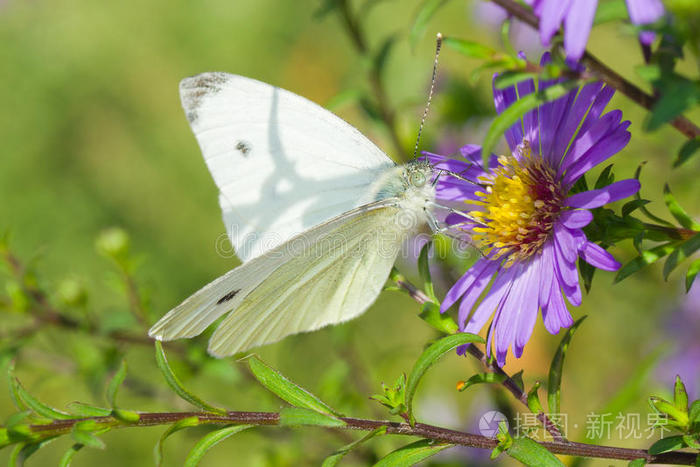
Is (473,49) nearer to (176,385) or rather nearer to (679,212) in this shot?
(679,212)

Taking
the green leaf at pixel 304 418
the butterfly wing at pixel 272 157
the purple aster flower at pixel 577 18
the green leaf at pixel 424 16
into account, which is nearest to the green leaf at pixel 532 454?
the green leaf at pixel 304 418

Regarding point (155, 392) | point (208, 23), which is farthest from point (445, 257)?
point (208, 23)

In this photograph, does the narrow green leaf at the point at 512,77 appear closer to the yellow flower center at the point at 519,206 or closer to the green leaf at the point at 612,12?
the green leaf at the point at 612,12

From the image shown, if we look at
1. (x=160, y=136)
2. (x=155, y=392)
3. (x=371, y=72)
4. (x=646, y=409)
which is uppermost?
(x=371, y=72)

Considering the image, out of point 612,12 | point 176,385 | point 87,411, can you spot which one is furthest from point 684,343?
point 87,411

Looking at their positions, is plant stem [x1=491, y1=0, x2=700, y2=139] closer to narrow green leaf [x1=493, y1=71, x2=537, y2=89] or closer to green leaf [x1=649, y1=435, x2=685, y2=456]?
narrow green leaf [x1=493, y1=71, x2=537, y2=89]

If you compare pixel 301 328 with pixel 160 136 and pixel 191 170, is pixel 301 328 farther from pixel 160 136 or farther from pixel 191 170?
pixel 160 136

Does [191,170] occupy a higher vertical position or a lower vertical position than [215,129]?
lower

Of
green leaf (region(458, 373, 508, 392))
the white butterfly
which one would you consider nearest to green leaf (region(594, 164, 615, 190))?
green leaf (region(458, 373, 508, 392))
